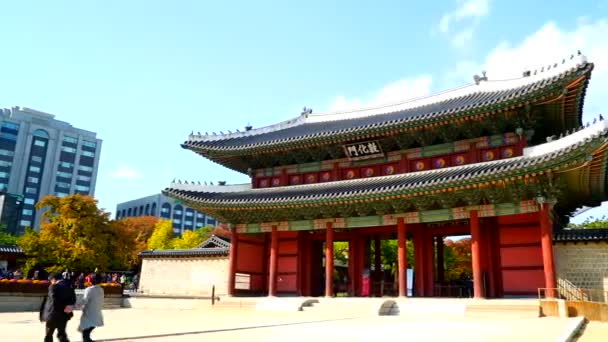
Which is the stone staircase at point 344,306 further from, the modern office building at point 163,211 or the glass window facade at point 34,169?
the modern office building at point 163,211

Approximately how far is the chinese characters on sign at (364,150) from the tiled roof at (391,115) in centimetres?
95

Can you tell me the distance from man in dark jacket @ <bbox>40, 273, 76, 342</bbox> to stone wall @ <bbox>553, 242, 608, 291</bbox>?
1689 centimetres

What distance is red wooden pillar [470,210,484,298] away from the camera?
Answer: 59.8ft

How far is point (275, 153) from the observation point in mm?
25547

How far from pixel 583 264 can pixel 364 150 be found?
10505 millimetres

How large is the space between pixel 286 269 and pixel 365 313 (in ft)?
27.0

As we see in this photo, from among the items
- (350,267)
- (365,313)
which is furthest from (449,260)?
(365,313)

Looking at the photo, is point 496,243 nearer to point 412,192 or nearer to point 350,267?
point 412,192

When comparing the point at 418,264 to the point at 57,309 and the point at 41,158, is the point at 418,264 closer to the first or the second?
the point at 57,309

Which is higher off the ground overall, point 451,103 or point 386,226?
point 451,103

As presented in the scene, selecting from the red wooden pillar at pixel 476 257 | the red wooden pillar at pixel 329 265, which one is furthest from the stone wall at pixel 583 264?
the red wooden pillar at pixel 329 265

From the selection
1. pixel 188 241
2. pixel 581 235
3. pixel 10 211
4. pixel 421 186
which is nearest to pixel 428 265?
pixel 421 186

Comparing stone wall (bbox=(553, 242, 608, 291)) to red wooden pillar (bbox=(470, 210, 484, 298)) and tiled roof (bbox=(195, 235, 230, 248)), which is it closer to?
red wooden pillar (bbox=(470, 210, 484, 298))

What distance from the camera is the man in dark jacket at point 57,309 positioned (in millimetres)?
8195
